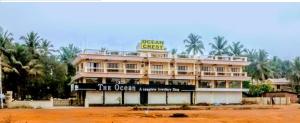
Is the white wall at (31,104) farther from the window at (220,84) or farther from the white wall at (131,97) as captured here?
the window at (220,84)

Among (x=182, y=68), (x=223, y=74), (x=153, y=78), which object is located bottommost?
(x=153, y=78)

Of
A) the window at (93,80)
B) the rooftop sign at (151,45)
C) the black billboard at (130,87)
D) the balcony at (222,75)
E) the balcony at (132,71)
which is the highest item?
the rooftop sign at (151,45)

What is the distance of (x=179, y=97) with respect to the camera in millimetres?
60188

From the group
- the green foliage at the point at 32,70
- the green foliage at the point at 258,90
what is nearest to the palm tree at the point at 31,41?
the green foliage at the point at 32,70

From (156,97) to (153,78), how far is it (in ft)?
7.86

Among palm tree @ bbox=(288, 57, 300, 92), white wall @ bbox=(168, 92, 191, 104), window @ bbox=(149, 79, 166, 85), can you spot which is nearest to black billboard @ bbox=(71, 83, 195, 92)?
white wall @ bbox=(168, 92, 191, 104)

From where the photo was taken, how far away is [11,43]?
57094 mm

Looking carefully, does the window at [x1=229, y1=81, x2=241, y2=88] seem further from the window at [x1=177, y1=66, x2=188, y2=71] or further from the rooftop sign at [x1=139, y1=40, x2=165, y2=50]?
the rooftop sign at [x1=139, y1=40, x2=165, y2=50]

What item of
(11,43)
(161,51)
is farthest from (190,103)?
(11,43)

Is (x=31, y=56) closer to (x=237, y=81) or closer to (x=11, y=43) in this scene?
(x=11, y=43)

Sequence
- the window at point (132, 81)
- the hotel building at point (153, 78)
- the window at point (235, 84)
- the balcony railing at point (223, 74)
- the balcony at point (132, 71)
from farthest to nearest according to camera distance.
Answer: the window at point (235, 84)
the balcony railing at point (223, 74)
the balcony at point (132, 71)
the window at point (132, 81)
the hotel building at point (153, 78)

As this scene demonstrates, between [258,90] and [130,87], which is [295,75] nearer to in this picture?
[258,90]

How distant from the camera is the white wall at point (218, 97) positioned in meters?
61.7

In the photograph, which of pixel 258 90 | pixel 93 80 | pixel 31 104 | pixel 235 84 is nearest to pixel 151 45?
pixel 93 80
